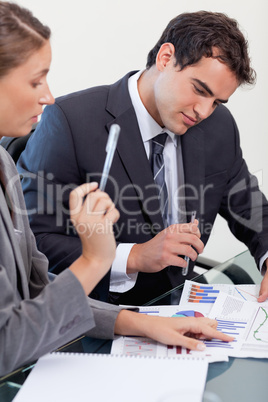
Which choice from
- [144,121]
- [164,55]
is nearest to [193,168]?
[144,121]

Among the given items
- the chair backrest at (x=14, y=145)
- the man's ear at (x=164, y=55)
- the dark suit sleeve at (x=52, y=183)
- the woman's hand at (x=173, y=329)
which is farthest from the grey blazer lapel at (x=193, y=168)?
the woman's hand at (x=173, y=329)

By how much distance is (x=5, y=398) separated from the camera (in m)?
1.12

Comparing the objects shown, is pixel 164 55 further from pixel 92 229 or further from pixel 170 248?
pixel 92 229

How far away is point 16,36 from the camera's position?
1149mm

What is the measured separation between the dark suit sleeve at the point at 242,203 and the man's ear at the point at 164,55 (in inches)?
16.4

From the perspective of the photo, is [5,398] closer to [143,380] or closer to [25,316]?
[25,316]

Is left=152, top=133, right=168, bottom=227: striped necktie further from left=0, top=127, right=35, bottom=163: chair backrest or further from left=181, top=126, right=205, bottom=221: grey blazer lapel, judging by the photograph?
left=0, top=127, right=35, bottom=163: chair backrest

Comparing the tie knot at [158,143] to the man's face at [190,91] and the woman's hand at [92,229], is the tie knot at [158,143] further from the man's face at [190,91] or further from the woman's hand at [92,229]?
the woman's hand at [92,229]

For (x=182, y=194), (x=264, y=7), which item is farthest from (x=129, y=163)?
(x=264, y=7)

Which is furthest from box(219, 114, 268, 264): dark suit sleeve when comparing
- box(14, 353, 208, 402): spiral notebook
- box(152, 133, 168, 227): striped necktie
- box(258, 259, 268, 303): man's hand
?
box(14, 353, 208, 402): spiral notebook

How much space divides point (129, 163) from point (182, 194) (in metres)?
0.23

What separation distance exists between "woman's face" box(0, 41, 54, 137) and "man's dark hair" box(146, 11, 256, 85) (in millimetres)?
651

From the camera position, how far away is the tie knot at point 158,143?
6.32 feet

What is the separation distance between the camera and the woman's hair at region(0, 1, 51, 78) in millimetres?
1127
